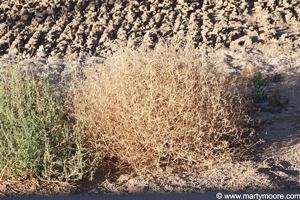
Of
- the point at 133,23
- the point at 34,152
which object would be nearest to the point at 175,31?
the point at 133,23

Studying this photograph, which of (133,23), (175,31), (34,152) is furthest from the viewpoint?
(133,23)

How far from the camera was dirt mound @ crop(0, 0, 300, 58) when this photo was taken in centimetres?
679

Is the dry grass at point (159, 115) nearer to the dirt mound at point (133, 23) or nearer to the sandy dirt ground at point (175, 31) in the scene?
the sandy dirt ground at point (175, 31)

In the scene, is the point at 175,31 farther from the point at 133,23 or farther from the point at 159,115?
the point at 159,115

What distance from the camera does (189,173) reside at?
3.13 meters

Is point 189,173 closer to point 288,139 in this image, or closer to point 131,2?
point 288,139

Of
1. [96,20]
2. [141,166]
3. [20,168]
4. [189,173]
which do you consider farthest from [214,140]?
[96,20]

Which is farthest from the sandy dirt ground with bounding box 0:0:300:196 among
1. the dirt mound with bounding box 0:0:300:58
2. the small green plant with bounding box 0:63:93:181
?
the small green plant with bounding box 0:63:93:181

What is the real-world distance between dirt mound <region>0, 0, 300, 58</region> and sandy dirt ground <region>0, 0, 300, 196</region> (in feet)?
0.06

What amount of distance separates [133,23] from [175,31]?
0.92m

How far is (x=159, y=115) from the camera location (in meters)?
3.06

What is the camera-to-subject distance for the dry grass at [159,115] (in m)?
3.04

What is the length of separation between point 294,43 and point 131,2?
3396 mm

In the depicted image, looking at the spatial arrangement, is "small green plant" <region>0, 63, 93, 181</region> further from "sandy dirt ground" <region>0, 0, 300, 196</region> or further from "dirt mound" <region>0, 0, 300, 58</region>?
"dirt mound" <region>0, 0, 300, 58</region>
